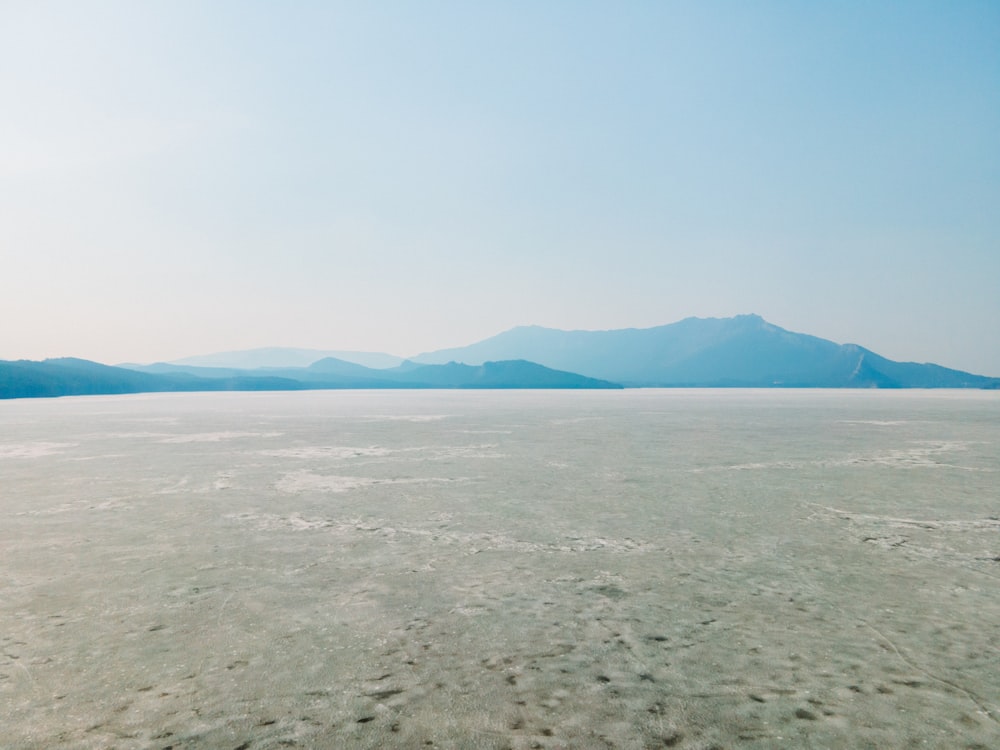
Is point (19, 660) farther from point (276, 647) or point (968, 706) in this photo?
point (968, 706)

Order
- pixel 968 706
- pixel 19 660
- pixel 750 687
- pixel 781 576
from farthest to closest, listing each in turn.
A: 1. pixel 781 576
2. pixel 19 660
3. pixel 750 687
4. pixel 968 706

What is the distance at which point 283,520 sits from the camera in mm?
12172

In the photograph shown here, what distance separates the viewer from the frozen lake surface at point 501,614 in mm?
4750

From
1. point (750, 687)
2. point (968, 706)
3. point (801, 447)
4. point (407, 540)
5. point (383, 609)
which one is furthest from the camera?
point (801, 447)

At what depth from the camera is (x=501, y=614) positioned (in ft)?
23.3

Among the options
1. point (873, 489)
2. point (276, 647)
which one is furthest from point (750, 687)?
point (873, 489)

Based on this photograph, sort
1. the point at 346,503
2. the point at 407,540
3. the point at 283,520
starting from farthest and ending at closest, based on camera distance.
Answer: the point at 346,503 → the point at 283,520 → the point at 407,540

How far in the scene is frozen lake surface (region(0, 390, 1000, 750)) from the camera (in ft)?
15.6

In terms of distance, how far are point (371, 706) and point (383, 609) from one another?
92.5 inches

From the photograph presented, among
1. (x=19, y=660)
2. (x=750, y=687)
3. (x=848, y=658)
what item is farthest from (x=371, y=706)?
(x=848, y=658)

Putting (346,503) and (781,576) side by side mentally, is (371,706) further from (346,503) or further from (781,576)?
(346,503)

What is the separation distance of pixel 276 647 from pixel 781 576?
6.40 metres

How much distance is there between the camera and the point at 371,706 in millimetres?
4945

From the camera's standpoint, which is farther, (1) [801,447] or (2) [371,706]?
(1) [801,447]
